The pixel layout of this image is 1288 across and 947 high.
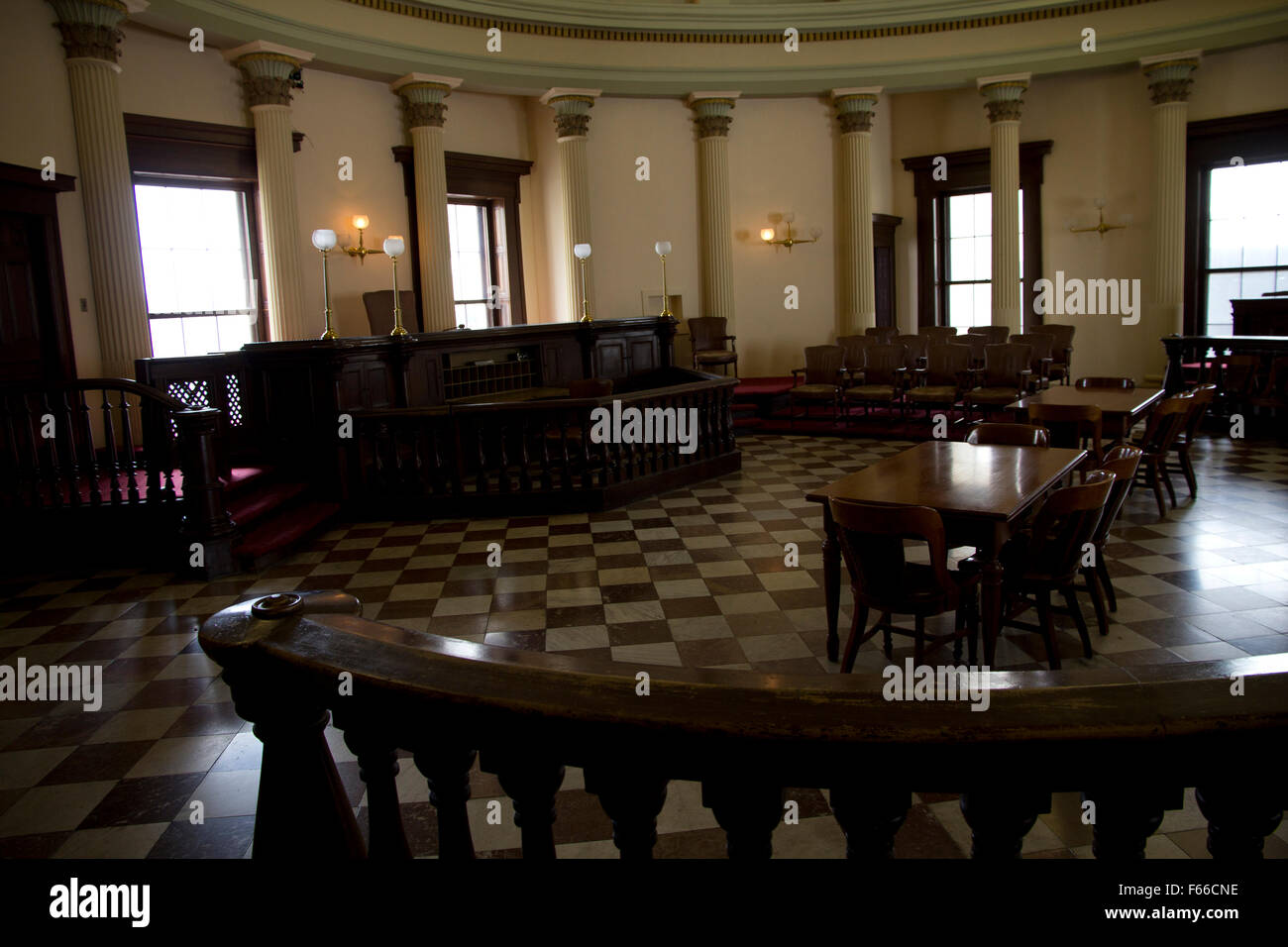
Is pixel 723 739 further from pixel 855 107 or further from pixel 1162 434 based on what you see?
pixel 855 107

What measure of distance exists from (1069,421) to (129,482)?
6.89 metres

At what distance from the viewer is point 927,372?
11984 mm

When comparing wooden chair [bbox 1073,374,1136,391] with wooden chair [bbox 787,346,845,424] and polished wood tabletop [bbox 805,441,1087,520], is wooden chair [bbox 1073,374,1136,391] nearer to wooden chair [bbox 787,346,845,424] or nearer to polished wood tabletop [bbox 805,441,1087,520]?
polished wood tabletop [bbox 805,441,1087,520]

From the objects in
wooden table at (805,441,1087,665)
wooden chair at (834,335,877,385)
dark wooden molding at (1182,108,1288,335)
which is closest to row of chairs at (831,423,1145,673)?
wooden table at (805,441,1087,665)

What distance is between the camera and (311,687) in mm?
1347

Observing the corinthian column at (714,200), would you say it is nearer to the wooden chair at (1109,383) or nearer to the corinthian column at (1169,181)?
the corinthian column at (1169,181)

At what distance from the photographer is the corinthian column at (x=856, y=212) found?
15.3 m

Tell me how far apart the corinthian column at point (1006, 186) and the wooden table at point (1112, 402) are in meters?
7.46

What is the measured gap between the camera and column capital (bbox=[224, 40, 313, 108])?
10.5m

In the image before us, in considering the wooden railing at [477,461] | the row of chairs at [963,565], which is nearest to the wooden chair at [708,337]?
the wooden railing at [477,461]

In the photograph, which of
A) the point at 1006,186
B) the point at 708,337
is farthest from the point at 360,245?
the point at 1006,186

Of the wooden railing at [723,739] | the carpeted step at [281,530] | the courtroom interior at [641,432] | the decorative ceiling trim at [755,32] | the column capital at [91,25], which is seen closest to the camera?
the wooden railing at [723,739]

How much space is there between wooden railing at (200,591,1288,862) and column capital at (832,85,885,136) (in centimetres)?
1540
